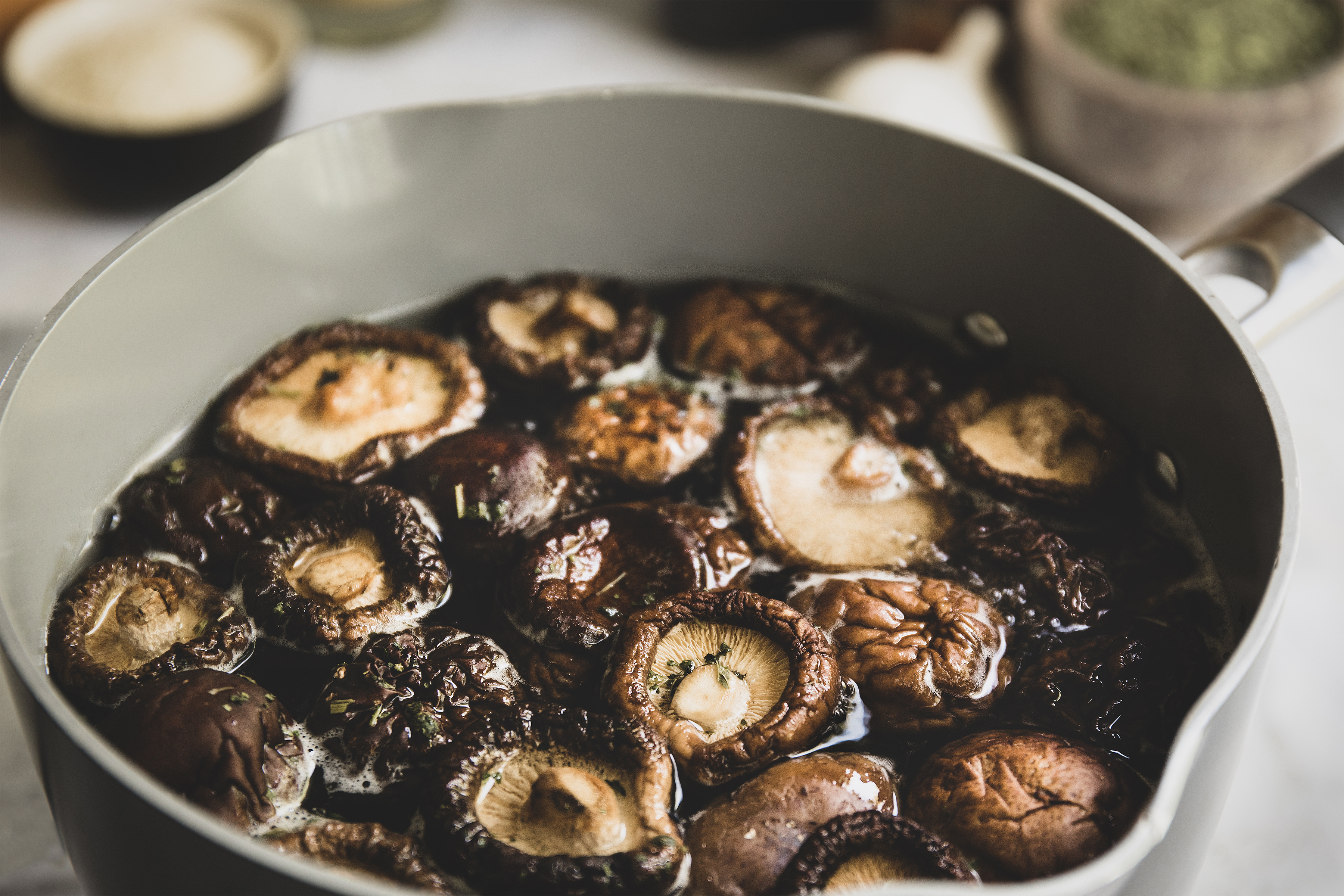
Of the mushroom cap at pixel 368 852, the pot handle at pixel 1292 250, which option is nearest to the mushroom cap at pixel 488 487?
the mushroom cap at pixel 368 852

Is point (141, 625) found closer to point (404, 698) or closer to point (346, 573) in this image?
point (346, 573)

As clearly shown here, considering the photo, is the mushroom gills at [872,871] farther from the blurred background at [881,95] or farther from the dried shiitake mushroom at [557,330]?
the blurred background at [881,95]

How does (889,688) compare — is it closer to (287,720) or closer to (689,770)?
(689,770)

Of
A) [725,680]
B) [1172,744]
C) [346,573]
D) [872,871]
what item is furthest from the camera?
[346,573]

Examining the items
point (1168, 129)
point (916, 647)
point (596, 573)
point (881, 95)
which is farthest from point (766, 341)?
point (1168, 129)

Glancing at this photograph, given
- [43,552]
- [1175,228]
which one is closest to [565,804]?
[43,552]

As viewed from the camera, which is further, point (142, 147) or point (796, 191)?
point (142, 147)
